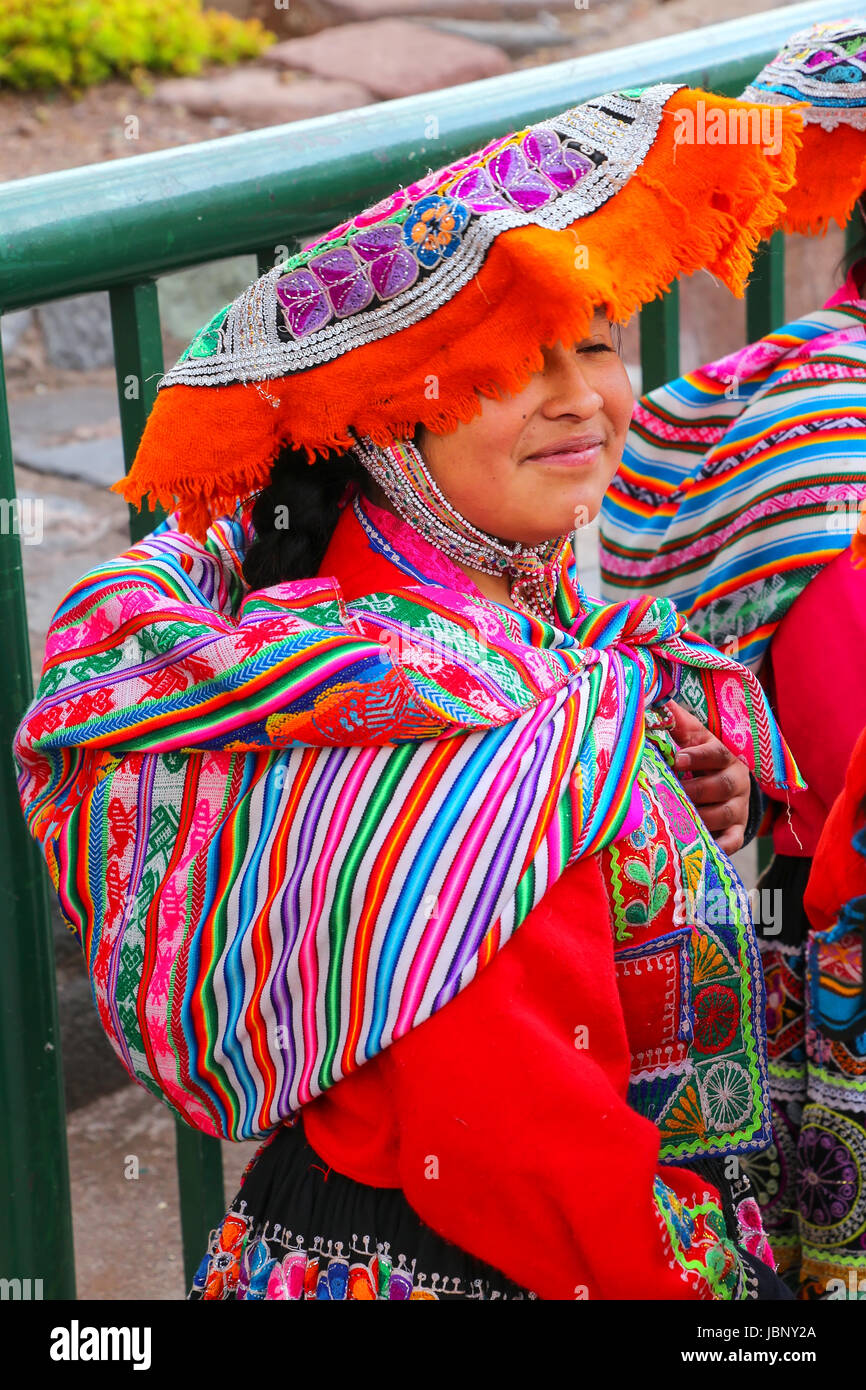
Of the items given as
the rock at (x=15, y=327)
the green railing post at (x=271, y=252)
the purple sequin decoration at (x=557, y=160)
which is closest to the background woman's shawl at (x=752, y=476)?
the green railing post at (x=271, y=252)

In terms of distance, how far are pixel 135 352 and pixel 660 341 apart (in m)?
0.97

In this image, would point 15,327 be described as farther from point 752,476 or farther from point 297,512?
point 297,512

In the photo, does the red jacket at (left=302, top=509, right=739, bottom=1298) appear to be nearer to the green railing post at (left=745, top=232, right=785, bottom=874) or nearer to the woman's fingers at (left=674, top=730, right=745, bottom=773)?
the woman's fingers at (left=674, top=730, right=745, bottom=773)

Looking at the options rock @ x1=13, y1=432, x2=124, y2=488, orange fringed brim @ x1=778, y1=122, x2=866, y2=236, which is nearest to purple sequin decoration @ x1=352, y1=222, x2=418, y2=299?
orange fringed brim @ x1=778, y1=122, x2=866, y2=236

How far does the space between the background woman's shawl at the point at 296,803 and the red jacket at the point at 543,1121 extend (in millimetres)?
35

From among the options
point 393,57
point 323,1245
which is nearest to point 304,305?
point 323,1245

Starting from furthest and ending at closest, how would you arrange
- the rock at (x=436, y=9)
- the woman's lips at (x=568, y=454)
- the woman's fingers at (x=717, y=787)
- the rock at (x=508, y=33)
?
1. the rock at (x=436, y=9)
2. the rock at (x=508, y=33)
3. the woman's fingers at (x=717, y=787)
4. the woman's lips at (x=568, y=454)

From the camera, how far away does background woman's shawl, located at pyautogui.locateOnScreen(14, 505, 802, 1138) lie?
146 centimetres

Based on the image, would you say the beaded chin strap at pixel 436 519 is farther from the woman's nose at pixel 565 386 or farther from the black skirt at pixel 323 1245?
the black skirt at pixel 323 1245

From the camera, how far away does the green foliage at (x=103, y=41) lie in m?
7.42

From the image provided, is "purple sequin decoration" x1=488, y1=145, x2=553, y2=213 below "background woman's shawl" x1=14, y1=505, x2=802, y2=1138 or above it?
above

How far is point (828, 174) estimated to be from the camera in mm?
2025

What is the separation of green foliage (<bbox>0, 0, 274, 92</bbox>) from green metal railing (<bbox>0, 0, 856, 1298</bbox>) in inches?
233

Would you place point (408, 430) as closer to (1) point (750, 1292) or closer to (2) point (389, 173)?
(2) point (389, 173)
